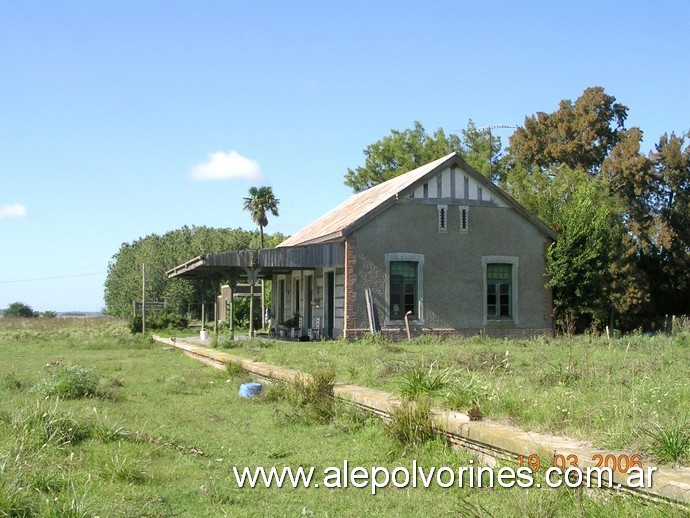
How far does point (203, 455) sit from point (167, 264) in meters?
52.6

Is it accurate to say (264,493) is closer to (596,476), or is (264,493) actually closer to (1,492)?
(1,492)

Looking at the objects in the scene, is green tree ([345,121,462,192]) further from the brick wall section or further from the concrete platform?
the concrete platform

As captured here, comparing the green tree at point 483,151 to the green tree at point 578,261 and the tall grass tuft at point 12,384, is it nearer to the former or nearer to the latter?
the green tree at point 578,261

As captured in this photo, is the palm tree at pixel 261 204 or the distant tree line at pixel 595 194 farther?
the palm tree at pixel 261 204

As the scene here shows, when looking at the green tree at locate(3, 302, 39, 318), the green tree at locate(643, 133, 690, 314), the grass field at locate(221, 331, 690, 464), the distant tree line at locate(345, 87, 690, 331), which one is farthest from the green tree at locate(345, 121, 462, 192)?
the green tree at locate(3, 302, 39, 318)

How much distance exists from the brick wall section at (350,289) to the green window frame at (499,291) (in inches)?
191

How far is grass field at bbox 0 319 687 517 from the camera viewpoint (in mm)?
5270

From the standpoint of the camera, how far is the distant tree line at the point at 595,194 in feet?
84.6

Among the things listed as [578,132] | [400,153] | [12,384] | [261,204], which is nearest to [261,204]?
[261,204]

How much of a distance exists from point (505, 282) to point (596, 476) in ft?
66.0

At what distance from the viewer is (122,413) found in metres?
10.1

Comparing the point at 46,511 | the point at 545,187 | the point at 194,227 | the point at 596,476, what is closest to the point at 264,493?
the point at 46,511

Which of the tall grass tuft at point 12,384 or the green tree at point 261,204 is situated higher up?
the green tree at point 261,204

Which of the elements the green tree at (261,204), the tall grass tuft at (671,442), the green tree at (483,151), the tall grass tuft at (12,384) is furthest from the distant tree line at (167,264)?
the tall grass tuft at (671,442)
